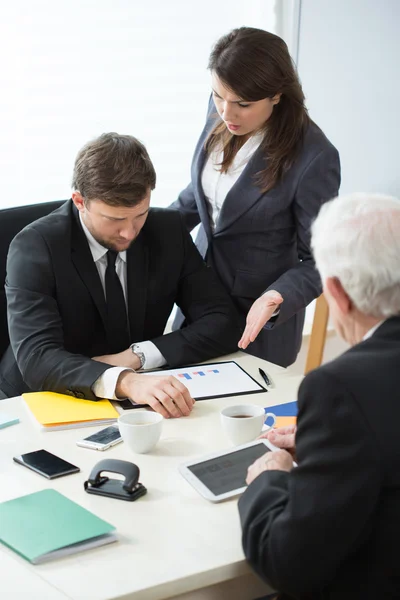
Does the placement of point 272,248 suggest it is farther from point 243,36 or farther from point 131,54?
point 131,54

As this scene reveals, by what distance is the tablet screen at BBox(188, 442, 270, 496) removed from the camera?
1489 mm

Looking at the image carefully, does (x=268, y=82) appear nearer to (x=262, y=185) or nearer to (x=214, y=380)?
(x=262, y=185)

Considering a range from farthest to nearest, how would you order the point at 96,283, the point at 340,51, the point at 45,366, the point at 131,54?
the point at 340,51, the point at 131,54, the point at 96,283, the point at 45,366

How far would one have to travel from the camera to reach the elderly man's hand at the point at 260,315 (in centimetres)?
218

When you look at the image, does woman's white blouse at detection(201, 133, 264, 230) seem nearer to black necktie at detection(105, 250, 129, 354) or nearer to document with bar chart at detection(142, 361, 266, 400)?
black necktie at detection(105, 250, 129, 354)

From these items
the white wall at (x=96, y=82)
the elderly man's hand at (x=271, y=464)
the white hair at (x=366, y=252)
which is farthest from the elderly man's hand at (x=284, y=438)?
the white wall at (x=96, y=82)

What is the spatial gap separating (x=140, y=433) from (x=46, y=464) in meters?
0.20

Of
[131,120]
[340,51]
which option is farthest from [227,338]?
[340,51]

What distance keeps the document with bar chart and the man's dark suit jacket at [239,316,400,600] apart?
0.75 m

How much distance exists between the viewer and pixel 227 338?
7.50 ft

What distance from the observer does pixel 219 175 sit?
257 cm

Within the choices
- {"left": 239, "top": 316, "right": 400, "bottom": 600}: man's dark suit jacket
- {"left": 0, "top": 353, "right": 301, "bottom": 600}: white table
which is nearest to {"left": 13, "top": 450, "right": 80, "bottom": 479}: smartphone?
{"left": 0, "top": 353, "right": 301, "bottom": 600}: white table

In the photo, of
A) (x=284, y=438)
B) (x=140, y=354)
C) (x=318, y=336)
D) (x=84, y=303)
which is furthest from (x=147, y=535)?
(x=318, y=336)

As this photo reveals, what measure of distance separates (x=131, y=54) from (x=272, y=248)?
126 cm
